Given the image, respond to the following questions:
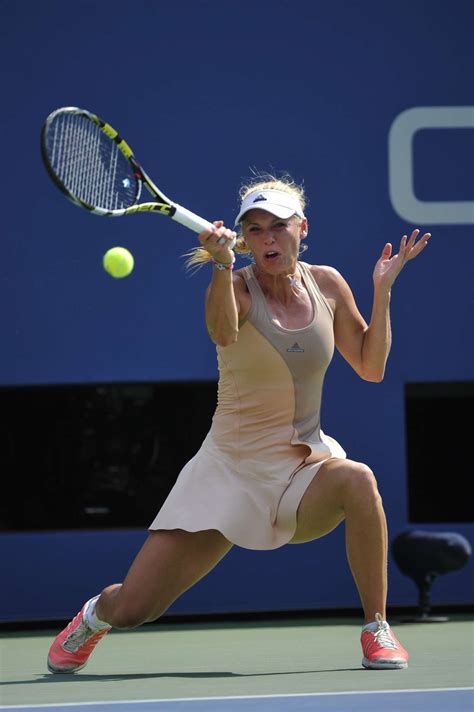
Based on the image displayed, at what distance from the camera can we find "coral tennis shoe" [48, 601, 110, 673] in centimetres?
401

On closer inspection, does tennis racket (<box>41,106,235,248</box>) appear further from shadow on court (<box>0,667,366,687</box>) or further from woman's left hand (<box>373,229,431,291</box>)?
shadow on court (<box>0,667,366,687</box>)

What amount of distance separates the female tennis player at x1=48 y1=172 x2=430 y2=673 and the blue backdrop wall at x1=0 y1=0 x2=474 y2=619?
1.84 m

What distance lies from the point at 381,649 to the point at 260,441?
64cm

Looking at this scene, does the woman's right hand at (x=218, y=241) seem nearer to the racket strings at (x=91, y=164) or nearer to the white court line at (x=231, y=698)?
the racket strings at (x=91, y=164)

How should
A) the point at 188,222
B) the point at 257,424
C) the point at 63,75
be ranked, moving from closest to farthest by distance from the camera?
the point at 188,222 → the point at 257,424 → the point at 63,75

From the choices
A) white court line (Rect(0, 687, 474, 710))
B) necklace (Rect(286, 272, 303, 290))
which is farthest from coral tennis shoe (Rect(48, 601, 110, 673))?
necklace (Rect(286, 272, 303, 290))

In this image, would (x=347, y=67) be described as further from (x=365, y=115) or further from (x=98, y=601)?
(x=98, y=601)

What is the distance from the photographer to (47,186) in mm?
5914

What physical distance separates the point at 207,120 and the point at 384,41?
81 centimetres

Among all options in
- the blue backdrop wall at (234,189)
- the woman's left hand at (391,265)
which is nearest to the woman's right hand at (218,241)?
A: the woman's left hand at (391,265)

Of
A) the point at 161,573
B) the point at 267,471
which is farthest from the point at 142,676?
the point at 267,471

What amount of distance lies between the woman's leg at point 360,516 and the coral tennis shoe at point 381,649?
0.12 feet

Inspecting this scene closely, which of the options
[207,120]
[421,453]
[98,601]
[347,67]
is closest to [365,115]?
[347,67]

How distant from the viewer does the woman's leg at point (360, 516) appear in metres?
3.85
